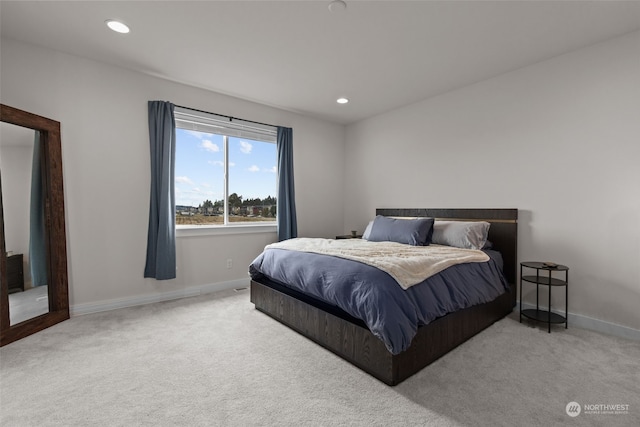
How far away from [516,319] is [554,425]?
1.65 metres

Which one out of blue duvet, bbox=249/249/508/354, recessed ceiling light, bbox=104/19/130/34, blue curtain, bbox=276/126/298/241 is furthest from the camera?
blue curtain, bbox=276/126/298/241

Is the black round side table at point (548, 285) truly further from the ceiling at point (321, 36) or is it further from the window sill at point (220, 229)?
the window sill at point (220, 229)

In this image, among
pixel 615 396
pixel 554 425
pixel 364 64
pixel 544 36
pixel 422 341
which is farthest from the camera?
pixel 364 64

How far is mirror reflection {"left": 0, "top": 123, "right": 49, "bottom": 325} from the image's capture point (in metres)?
2.45

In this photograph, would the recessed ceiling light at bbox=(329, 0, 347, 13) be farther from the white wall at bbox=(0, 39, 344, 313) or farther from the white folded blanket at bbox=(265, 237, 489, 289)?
the white wall at bbox=(0, 39, 344, 313)

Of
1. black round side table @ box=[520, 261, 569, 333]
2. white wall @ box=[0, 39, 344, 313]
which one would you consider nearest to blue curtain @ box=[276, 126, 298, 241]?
white wall @ box=[0, 39, 344, 313]

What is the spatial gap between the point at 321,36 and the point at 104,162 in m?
2.60

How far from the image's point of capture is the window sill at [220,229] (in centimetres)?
372

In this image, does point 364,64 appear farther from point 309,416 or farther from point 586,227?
point 309,416

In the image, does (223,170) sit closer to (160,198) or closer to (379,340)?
(160,198)

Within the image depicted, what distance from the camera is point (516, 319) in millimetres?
2975

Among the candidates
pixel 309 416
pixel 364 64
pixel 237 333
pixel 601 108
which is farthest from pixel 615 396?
pixel 364 64

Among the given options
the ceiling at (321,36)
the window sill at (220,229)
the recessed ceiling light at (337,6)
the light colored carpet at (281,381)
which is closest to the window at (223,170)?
the window sill at (220,229)

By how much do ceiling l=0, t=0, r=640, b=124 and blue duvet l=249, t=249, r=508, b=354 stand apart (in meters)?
1.96
